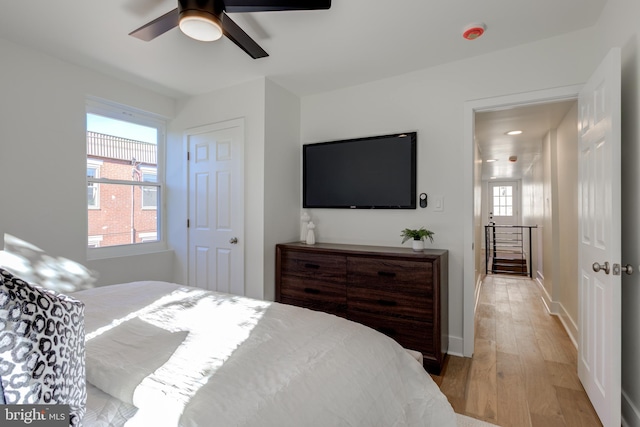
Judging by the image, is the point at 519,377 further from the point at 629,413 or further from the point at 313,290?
the point at 313,290

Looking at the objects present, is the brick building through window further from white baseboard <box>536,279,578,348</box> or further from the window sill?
white baseboard <box>536,279,578,348</box>

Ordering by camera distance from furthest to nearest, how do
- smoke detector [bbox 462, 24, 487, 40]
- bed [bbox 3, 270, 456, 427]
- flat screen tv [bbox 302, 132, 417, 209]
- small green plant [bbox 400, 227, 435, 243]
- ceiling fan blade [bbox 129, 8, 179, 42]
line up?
1. flat screen tv [bbox 302, 132, 417, 209]
2. small green plant [bbox 400, 227, 435, 243]
3. smoke detector [bbox 462, 24, 487, 40]
4. ceiling fan blade [bbox 129, 8, 179, 42]
5. bed [bbox 3, 270, 456, 427]

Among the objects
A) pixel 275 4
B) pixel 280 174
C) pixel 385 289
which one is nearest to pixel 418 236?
pixel 385 289

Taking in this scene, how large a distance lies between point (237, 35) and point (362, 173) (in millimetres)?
1601

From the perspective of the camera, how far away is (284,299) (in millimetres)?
2965

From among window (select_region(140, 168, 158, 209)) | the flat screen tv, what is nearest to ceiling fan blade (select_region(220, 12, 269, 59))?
the flat screen tv

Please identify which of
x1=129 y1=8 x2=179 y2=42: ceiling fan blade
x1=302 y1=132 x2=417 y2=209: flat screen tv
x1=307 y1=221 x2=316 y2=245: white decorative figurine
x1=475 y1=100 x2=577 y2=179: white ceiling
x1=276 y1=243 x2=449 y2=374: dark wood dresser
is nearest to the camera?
x1=129 y1=8 x2=179 y2=42: ceiling fan blade

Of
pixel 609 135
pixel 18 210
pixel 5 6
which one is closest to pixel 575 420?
pixel 609 135

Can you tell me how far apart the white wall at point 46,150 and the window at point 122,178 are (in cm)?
17

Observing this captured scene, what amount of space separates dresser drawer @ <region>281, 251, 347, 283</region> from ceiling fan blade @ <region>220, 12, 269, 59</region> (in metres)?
1.64

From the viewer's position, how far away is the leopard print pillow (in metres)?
0.61

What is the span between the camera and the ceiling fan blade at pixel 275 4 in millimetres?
1551

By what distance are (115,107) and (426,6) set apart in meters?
2.96

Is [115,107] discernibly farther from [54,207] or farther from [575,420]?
[575,420]
